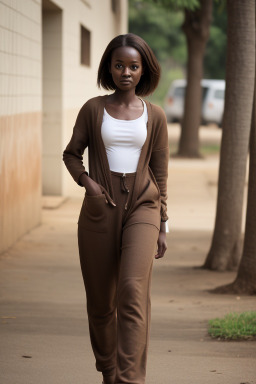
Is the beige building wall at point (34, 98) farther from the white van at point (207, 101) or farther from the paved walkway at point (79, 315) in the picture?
the white van at point (207, 101)

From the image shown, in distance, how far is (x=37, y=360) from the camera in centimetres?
498

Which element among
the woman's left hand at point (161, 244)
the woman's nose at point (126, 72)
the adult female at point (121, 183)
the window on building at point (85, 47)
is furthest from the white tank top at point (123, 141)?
the window on building at point (85, 47)

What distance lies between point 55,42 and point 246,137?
6.29m

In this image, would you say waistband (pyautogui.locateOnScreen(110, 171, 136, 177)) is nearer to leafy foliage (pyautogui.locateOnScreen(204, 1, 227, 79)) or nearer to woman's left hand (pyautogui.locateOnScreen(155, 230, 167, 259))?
woman's left hand (pyautogui.locateOnScreen(155, 230, 167, 259))

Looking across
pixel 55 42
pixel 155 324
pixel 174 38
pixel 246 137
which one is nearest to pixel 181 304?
pixel 155 324

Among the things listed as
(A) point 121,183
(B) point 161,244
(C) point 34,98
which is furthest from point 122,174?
(C) point 34,98

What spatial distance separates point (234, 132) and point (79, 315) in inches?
115

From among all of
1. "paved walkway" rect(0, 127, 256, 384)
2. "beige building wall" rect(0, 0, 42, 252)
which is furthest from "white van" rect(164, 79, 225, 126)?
"beige building wall" rect(0, 0, 42, 252)

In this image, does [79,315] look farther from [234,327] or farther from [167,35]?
[167,35]

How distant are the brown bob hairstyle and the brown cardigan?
18 centimetres

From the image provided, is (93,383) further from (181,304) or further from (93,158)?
(181,304)

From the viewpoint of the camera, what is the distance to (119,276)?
384 cm

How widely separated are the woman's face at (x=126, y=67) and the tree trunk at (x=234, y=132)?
439 cm

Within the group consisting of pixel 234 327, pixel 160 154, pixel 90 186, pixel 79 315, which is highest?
pixel 160 154
